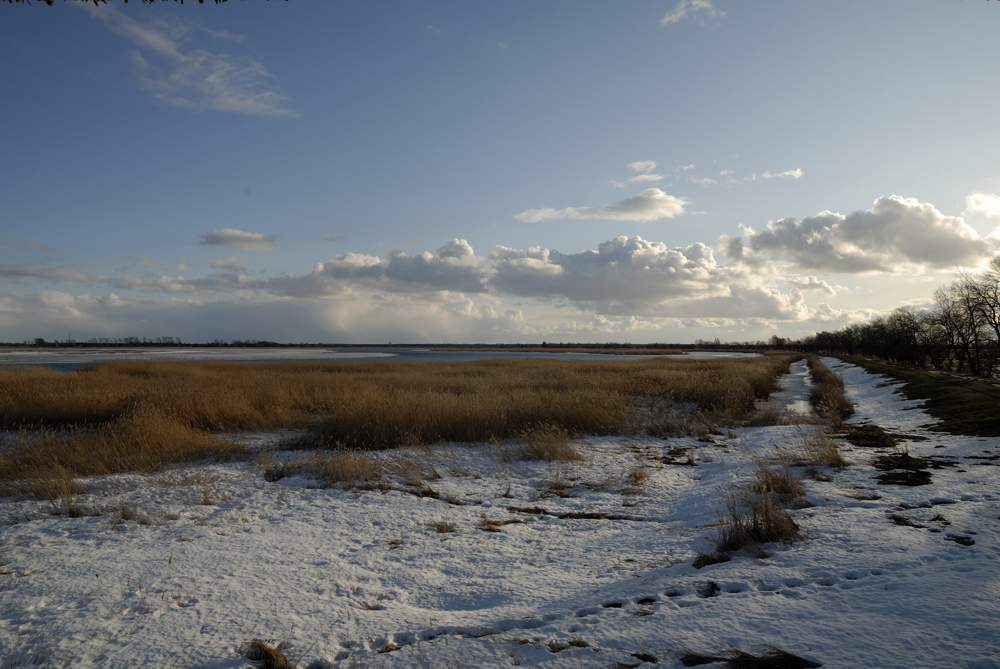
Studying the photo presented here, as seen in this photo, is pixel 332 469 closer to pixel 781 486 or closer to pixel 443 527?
pixel 443 527

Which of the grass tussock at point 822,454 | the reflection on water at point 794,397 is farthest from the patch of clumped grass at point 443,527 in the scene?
the reflection on water at point 794,397

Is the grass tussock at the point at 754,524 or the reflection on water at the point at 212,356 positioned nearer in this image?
the grass tussock at the point at 754,524

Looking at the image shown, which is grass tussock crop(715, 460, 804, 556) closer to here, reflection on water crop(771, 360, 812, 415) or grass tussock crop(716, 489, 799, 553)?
grass tussock crop(716, 489, 799, 553)

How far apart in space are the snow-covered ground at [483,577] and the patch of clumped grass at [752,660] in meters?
0.09

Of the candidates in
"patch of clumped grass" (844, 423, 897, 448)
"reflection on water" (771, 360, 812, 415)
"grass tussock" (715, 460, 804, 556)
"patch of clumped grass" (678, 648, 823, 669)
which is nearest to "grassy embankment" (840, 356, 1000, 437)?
"patch of clumped grass" (844, 423, 897, 448)

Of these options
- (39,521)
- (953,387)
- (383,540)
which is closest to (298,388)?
(39,521)

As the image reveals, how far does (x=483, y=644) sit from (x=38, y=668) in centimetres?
310

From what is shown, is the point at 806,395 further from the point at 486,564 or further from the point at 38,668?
the point at 38,668

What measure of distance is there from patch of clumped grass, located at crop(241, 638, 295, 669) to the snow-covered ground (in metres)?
0.07

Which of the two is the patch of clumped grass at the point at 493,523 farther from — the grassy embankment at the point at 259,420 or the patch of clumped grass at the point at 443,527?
the grassy embankment at the point at 259,420

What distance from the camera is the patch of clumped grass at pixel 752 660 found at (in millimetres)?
3043

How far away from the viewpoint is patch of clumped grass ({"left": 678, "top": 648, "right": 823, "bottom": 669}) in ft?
9.98

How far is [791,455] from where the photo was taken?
967cm

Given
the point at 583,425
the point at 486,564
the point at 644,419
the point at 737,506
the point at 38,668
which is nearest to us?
the point at 38,668
